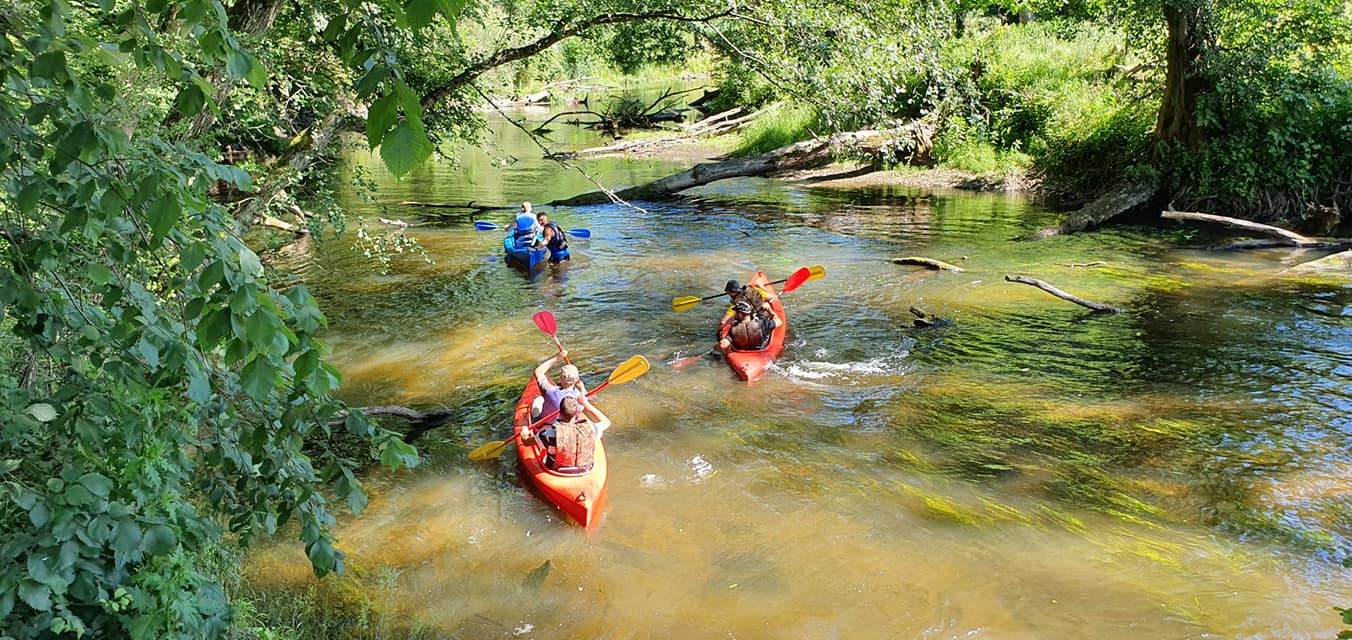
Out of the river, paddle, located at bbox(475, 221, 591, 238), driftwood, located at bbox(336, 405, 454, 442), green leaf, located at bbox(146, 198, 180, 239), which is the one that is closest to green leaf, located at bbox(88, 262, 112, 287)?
green leaf, located at bbox(146, 198, 180, 239)

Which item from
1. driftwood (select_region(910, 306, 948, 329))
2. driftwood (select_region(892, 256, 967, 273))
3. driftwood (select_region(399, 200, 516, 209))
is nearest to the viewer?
driftwood (select_region(910, 306, 948, 329))

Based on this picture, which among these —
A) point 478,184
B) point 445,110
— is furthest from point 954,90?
point 478,184

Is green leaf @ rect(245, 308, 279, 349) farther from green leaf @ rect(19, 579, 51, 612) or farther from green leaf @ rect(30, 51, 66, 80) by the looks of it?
green leaf @ rect(19, 579, 51, 612)

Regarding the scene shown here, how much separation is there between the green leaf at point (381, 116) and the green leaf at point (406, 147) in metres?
0.01

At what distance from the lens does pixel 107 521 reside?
226 centimetres

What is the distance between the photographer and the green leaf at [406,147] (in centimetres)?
129

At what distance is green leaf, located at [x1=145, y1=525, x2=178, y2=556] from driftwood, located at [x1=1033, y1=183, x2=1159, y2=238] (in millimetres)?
14677

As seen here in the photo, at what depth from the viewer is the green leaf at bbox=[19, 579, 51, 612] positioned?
2.21 meters

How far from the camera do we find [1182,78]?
14.4 m

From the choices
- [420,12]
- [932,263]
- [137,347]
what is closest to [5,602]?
[137,347]

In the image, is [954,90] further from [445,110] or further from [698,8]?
[445,110]

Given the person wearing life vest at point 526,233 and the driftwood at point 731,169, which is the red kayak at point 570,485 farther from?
the driftwood at point 731,169

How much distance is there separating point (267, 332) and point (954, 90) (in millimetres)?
6699

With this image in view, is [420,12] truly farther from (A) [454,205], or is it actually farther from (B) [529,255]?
(A) [454,205]
